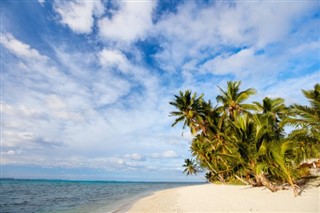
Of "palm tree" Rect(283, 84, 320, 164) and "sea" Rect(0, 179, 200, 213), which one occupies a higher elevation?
"palm tree" Rect(283, 84, 320, 164)

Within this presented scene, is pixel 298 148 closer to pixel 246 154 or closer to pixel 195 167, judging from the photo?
pixel 246 154

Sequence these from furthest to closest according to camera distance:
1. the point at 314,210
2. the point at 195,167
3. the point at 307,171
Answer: the point at 195,167, the point at 307,171, the point at 314,210

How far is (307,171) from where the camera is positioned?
21641 mm

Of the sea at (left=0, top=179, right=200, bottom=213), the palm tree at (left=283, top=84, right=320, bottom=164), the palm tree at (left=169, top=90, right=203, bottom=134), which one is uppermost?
the palm tree at (left=169, top=90, right=203, bottom=134)

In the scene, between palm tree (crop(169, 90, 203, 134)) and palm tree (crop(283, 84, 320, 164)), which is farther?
palm tree (crop(169, 90, 203, 134))

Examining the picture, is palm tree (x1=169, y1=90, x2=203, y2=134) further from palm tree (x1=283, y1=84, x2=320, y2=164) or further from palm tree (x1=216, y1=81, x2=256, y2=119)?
palm tree (x1=283, y1=84, x2=320, y2=164)

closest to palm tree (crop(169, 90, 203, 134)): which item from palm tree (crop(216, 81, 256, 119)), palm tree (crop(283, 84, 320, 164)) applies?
palm tree (crop(216, 81, 256, 119))

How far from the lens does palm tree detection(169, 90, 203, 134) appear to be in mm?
27875

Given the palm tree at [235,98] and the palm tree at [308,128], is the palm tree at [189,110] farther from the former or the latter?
the palm tree at [308,128]

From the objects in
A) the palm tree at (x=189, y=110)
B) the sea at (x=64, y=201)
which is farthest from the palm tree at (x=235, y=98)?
the sea at (x=64, y=201)

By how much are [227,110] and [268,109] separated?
176 inches

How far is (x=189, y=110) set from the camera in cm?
2777


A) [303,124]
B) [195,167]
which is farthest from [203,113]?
[195,167]

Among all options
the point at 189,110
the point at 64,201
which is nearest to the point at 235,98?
the point at 189,110
